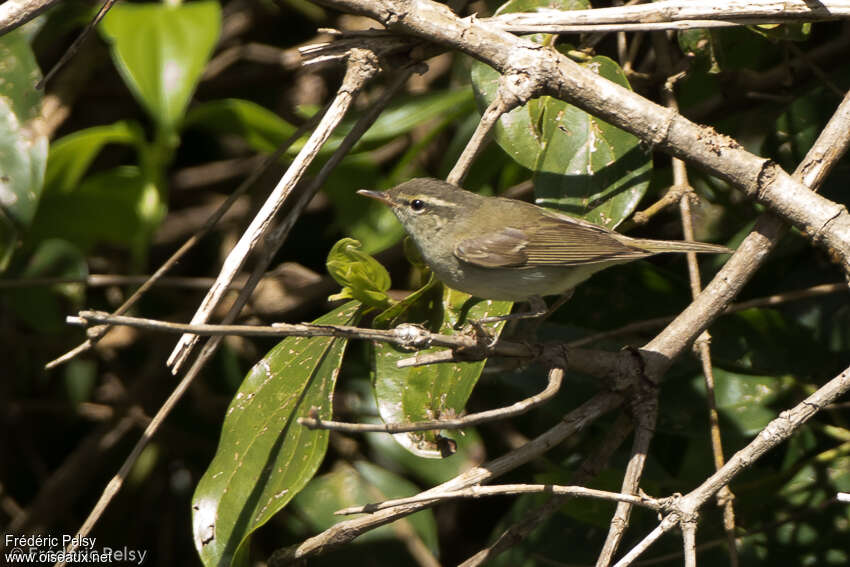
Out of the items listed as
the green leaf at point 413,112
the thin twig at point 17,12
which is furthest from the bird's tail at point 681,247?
the thin twig at point 17,12

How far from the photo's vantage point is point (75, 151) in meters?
3.46

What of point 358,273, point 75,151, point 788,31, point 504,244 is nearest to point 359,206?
point 504,244

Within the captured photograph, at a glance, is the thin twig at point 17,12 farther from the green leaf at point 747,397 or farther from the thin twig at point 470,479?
the green leaf at point 747,397

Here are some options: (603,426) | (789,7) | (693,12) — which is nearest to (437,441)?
(603,426)

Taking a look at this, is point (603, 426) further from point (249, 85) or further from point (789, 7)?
point (249, 85)

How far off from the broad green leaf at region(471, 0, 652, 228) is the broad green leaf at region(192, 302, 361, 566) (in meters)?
0.76

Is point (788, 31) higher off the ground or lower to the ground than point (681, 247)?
higher

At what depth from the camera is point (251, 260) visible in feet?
14.1

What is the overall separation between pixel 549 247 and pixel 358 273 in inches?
28.3

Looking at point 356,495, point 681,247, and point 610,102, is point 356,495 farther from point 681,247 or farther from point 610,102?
point 610,102

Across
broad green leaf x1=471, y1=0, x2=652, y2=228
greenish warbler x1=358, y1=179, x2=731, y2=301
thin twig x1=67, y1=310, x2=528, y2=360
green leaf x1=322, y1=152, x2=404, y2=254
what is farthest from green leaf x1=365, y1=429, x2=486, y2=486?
thin twig x1=67, y1=310, x2=528, y2=360

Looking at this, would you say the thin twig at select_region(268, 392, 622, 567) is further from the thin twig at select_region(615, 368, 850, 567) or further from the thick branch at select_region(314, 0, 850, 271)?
the thick branch at select_region(314, 0, 850, 271)

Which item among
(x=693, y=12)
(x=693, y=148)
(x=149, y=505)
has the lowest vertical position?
(x=149, y=505)

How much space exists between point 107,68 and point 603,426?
10.0 ft
